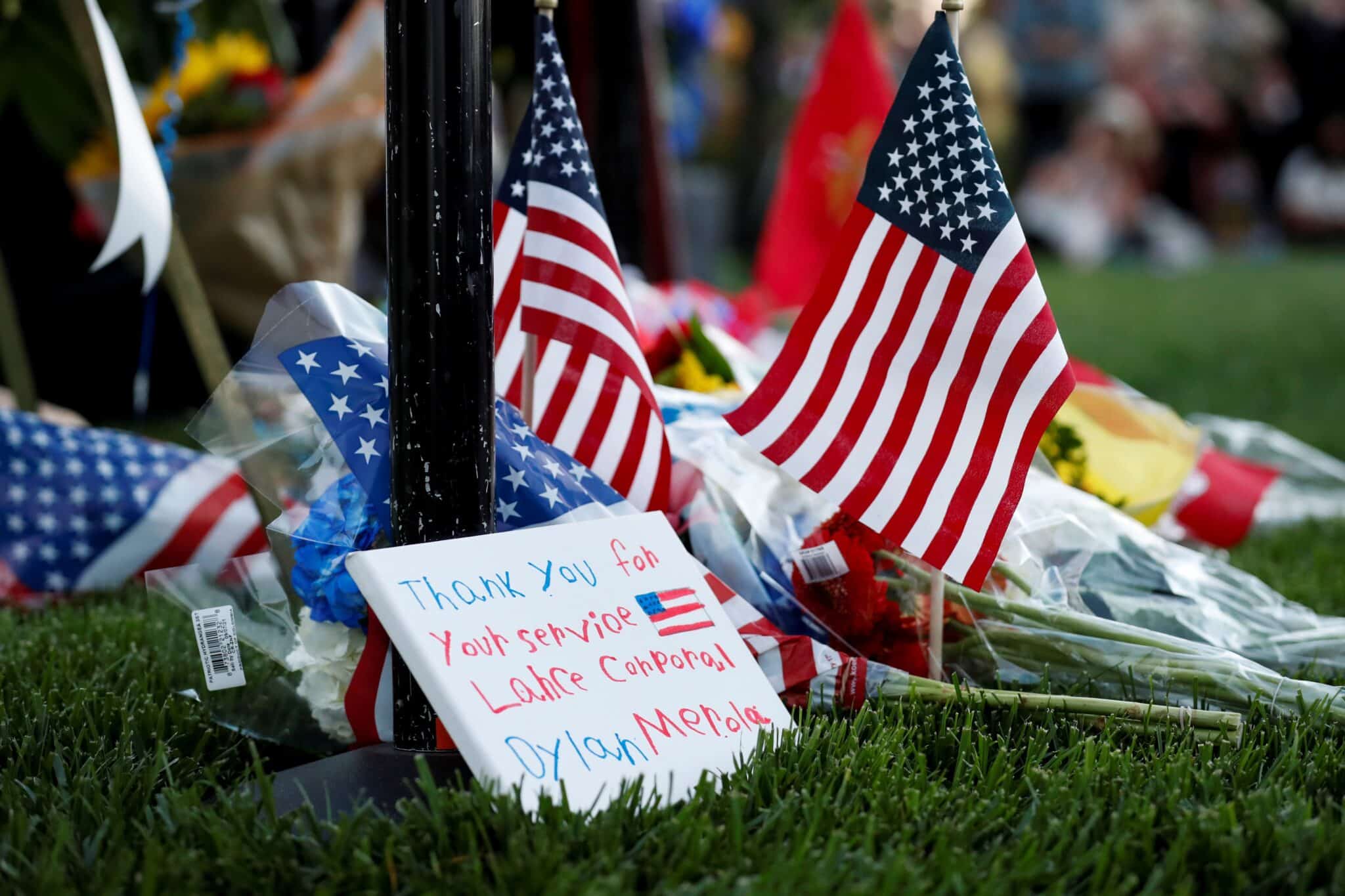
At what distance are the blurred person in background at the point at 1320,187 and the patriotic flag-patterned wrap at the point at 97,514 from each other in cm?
1864

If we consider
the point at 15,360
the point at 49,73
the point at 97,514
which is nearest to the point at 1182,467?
the point at 97,514

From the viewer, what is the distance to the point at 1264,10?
63.1 feet

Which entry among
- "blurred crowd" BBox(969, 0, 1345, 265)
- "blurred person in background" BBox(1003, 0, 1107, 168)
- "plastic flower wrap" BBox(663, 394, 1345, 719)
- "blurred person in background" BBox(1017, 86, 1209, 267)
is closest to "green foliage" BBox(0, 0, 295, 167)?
"plastic flower wrap" BBox(663, 394, 1345, 719)

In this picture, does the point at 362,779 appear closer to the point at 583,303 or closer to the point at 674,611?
the point at 674,611

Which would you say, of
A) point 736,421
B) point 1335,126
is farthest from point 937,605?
point 1335,126

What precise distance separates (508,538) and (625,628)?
0.67ft

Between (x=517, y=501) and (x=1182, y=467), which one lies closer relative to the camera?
(x=517, y=501)

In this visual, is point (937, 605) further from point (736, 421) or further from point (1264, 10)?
point (1264, 10)

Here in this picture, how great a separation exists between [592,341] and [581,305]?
0.20ft

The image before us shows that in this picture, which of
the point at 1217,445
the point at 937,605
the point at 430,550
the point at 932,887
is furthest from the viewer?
the point at 1217,445

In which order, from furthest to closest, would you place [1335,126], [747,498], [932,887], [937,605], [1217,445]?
[1335,126] → [1217,445] → [747,498] → [937,605] → [932,887]

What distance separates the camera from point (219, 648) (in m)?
1.92

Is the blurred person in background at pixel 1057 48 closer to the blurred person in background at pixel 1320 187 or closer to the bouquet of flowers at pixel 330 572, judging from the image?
the blurred person in background at pixel 1320 187

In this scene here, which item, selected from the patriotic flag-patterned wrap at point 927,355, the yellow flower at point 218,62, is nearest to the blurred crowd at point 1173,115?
the yellow flower at point 218,62
